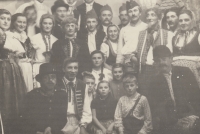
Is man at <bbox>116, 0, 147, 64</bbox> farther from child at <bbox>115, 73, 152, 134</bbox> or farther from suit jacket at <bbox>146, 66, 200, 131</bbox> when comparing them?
suit jacket at <bbox>146, 66, 200, 131</bbox>

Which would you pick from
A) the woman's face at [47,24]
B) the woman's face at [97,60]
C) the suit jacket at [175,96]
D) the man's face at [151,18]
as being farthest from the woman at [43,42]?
the suit jacket at [175,96]

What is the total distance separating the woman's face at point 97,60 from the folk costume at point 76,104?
491mm

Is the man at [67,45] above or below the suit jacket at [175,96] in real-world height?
above

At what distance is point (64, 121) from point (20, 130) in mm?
882

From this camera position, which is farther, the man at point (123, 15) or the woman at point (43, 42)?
the man at point (123, 15)

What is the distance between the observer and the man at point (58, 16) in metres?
6.55

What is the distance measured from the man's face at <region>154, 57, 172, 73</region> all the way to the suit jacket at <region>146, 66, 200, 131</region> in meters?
0.11

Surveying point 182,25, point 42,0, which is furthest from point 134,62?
point 42,0

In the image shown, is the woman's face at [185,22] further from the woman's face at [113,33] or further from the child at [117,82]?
the child at [117,82]

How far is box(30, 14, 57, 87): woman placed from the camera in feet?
21.0

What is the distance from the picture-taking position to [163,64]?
261 inches

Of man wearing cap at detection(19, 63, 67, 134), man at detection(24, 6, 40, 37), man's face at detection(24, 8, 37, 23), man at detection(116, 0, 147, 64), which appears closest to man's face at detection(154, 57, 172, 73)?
man at detection(116, 0, 147, 64)

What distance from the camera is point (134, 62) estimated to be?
6.56 m

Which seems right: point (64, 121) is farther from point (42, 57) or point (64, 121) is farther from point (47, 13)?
point (47, 13)
